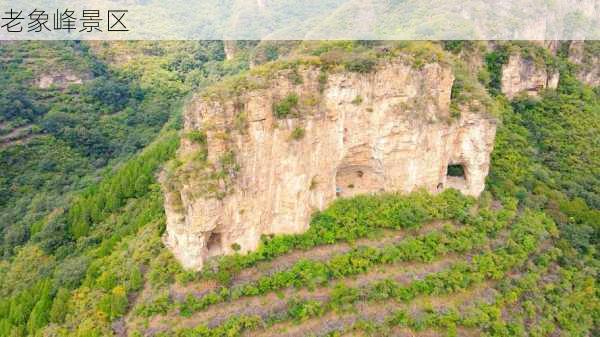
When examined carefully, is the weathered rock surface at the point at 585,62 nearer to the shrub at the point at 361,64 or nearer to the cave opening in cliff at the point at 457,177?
the cave opening in cliff at the point at 457,177

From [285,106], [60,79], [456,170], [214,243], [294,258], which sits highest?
[285,106]

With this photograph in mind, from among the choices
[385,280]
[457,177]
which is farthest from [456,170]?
[385,280]

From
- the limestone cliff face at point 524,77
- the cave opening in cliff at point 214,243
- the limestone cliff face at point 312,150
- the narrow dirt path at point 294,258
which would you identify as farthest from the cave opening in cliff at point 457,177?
the cave opening in cliff at point 214,243

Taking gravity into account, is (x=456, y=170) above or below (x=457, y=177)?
above

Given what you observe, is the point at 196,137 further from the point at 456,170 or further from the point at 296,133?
the point at 456,170

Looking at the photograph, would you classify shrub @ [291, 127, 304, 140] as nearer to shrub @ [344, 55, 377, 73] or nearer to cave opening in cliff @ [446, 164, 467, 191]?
shrub @ [344, 55, 377, 73]
